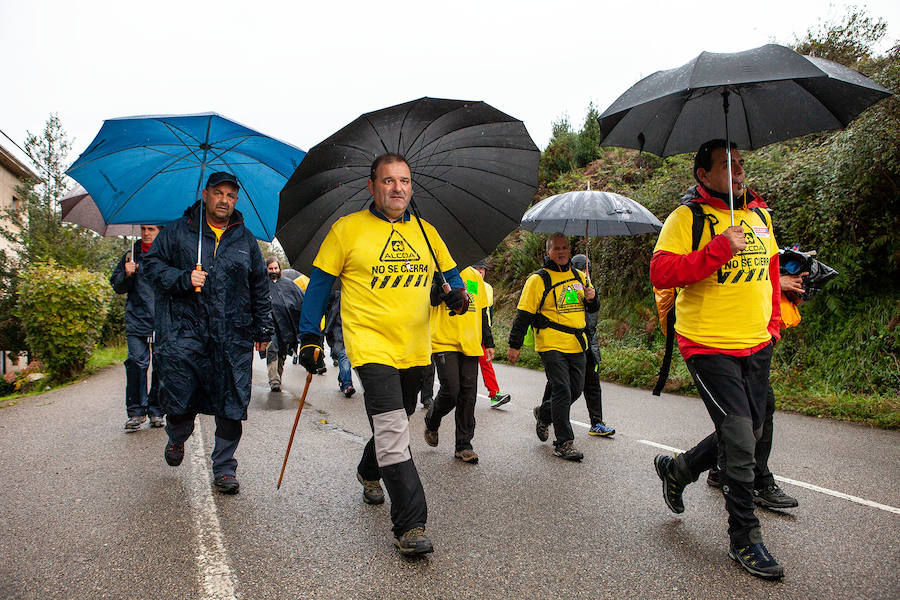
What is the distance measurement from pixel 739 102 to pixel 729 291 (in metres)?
1.33

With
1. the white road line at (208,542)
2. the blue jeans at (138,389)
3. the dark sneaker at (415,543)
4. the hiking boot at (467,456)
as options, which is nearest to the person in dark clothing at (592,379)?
the hiking boot at (467,456)

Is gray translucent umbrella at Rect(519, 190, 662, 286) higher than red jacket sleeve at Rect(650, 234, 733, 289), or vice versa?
gray translucent umbrella at Rect(519, 190, 662, 286)

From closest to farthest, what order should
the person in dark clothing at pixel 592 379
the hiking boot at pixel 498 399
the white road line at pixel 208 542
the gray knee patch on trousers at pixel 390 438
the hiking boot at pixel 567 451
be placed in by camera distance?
the white road line at pixel 208 542, the gray knee patch on trousers at pixel 390 438, the hiking boot at pixel 567 451, the person in dark clothing at pixel 592 379, the hiking boot at pixel 498 399

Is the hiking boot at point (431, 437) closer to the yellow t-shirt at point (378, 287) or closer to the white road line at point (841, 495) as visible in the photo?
the yellow t-shirt at point (378, 287)

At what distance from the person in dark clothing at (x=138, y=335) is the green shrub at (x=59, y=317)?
5.80m

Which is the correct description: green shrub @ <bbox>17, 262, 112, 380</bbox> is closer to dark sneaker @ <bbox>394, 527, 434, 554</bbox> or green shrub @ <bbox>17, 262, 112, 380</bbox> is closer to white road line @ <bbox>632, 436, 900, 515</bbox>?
dark sneaker @ <bbox>394, 527, 434, 554</bbox>

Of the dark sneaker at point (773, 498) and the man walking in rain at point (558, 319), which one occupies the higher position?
the man walking in rain at point (558, 319)

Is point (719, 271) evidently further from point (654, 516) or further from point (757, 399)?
point (654, 516)

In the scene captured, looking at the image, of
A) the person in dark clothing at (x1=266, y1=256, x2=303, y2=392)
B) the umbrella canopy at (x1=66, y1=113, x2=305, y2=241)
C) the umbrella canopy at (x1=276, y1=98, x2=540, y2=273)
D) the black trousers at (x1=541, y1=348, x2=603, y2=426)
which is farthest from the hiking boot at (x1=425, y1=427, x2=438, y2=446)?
the person in dark clothing at (x1=266, y1=256, x2=303, y2=392)

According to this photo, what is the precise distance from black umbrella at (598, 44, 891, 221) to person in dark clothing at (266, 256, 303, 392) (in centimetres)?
635

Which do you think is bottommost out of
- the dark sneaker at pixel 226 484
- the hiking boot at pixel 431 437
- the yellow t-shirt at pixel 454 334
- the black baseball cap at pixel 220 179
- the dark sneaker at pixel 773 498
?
the dark sneaker at pixel 226 484

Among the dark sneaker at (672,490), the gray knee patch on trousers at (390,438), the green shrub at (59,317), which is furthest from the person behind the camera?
the green shrub at (59,317)

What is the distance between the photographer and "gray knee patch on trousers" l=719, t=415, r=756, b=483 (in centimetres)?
326

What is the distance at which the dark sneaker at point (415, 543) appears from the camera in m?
3.23
